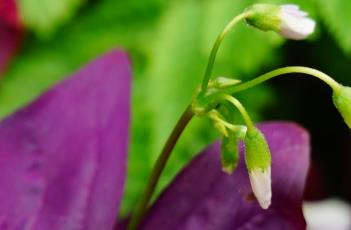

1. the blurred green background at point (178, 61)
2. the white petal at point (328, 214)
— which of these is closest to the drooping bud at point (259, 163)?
the blurred green background at point (178, 61)

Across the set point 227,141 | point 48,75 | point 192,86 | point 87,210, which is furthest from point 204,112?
point 48,75

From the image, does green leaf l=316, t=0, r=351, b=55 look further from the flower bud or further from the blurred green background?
the flower bud

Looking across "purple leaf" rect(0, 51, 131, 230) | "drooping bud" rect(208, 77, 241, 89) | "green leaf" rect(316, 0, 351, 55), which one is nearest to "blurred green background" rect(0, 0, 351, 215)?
"green leaf" rect(316, 0, 351, 55)

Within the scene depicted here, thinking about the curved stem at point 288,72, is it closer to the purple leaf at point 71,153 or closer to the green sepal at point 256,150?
the green sepal at point 256,150

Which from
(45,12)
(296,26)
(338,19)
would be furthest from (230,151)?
(45,12)

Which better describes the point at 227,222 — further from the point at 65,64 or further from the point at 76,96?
the point at 65,64

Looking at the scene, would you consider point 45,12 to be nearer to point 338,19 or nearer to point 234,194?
point 338,19
